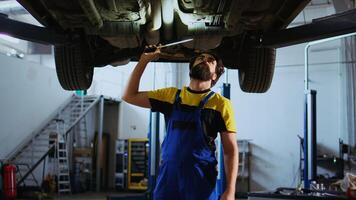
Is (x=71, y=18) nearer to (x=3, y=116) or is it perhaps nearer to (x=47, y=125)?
(x=3, y=116)

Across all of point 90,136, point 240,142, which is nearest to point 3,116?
point 90,136

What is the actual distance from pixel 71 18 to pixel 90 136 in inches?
369

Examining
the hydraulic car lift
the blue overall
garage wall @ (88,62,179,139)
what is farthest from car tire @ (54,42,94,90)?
garage wall @ (88,62,179,139)

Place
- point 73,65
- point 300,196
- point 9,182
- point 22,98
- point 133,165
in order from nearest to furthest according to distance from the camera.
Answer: point 73,65 < point 300,196 < point 9,182 < point 22,98 < point 133,165

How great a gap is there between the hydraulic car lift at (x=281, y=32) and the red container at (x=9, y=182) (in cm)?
611

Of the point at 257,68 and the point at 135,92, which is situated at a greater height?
the point at 257,68

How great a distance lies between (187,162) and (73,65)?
4.91 feet

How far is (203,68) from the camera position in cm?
203

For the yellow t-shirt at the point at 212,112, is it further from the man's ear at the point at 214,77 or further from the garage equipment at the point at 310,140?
the garage equipment at the point at 310,140

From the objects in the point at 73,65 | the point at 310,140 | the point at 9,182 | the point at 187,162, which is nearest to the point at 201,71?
the point at 187,162

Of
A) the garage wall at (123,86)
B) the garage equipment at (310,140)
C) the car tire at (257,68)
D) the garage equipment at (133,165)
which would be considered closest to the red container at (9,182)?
the garage equipment at (133,165)

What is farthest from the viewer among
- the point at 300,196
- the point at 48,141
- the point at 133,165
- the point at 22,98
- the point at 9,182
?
the point at 133,165

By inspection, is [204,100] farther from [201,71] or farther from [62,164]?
[62,164]

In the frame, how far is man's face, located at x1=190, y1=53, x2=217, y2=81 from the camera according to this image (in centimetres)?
203
